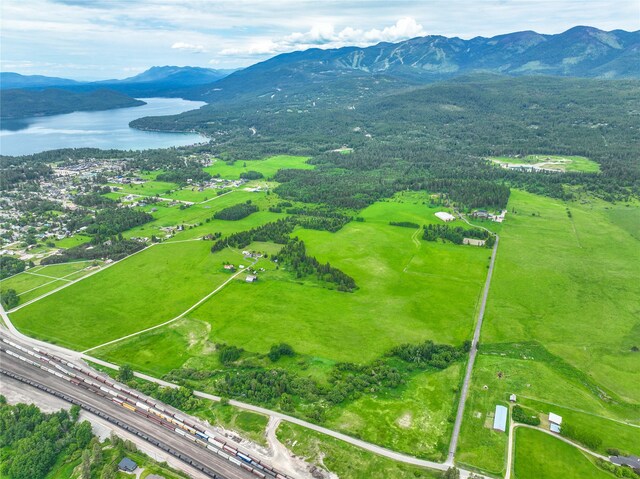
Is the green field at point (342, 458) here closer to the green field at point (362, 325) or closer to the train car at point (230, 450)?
the green field at point (362, 325)

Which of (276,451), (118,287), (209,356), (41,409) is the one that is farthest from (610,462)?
(118,287)

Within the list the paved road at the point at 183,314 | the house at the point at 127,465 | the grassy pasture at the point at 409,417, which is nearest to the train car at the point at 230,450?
the house at the point at 127,465

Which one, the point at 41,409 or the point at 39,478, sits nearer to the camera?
the point at 39,478

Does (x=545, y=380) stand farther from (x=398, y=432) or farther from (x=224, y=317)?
(x=224, y=317)

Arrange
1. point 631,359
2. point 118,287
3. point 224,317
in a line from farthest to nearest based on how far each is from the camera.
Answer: point 118,287, point 224,317, point 631,359

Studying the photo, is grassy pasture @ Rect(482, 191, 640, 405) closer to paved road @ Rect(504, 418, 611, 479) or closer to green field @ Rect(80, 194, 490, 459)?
green field @ Rect(80, 194, 490, 459)

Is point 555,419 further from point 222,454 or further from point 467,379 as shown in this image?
point 222,454
